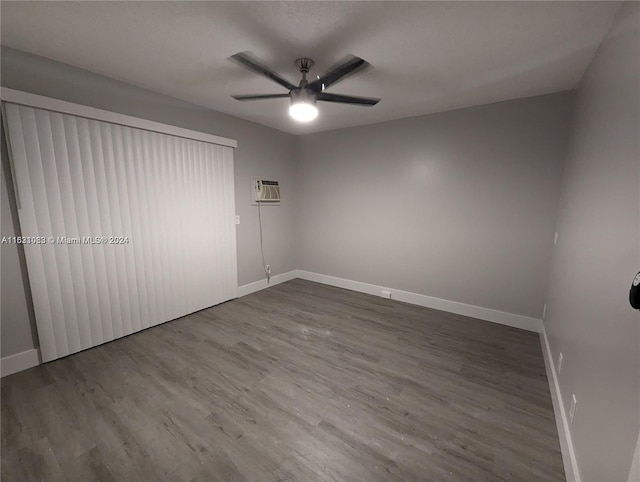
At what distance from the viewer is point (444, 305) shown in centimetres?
333

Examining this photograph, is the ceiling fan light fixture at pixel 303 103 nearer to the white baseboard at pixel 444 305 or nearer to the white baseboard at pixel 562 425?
the white baseboard at pixel 562 425

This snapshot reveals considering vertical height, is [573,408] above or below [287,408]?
above

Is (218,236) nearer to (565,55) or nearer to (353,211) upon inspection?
(353,211)

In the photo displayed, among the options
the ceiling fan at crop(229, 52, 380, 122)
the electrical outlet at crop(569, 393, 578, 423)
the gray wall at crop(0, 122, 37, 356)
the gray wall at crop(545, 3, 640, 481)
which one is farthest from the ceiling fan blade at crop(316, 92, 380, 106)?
the gray wall at crop(0, 122, 37, 356)

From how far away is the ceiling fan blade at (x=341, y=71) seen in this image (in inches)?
64.1

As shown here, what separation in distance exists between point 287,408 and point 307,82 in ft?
7.48

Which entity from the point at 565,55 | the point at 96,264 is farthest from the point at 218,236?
the point at 565,55

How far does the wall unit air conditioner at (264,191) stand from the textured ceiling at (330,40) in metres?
1.40

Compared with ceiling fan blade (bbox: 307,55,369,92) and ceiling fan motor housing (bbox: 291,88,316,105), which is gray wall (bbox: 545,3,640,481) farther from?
ceiling fan motor housing (bbox: 291,88,316,105)

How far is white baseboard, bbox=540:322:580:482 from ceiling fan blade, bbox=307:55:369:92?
239 cm

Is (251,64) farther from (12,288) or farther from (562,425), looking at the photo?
(562,425)

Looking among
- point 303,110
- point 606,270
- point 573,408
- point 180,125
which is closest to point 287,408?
point 573,408

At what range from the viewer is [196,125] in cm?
302

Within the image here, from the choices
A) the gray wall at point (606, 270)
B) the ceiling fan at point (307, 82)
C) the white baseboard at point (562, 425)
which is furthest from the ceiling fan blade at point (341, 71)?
the white baseboard at point (562, 425)
